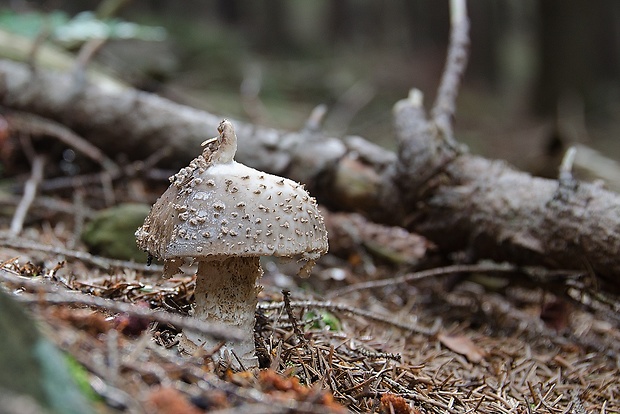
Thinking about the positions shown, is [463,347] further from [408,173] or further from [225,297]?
[225,297]

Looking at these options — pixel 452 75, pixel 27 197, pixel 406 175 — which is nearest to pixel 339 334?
pixel 406 175

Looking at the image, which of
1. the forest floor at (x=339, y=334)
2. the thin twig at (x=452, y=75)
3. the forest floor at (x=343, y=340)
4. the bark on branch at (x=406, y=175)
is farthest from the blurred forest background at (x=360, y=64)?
the forest floor at (x=343, y=340)

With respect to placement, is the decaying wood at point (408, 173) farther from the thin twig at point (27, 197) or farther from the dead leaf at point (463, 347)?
the dead leaf at point (463, 347)

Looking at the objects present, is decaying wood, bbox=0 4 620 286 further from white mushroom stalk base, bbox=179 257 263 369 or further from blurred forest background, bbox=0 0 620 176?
white mushroom stalk base, bbox=179 257 263 369

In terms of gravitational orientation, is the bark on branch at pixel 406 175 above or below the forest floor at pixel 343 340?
above

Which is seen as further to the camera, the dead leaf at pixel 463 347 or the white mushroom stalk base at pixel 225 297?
the dead leaf at pixel 463 347

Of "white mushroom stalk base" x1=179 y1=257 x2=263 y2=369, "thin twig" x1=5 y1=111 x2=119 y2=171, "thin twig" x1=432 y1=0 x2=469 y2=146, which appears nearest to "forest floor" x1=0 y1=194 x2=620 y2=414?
"white mushroom stalk base" x1=179 y1=257 x2=263 y2=369
